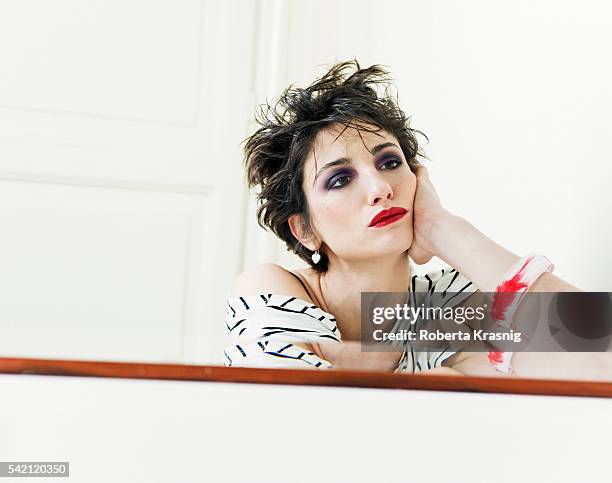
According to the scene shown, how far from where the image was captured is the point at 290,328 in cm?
66

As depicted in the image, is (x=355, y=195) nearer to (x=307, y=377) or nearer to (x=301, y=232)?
(x=301, y=232)

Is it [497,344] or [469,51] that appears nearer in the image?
[497,344]

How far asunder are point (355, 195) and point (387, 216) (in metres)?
0.05

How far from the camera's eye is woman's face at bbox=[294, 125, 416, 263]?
0.70 m

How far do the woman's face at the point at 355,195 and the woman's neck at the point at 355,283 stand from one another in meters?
0.01

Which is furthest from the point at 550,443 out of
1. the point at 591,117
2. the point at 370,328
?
the point at 591,117

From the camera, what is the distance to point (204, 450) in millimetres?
532

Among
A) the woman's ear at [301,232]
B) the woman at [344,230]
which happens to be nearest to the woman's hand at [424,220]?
the woman at [344,230]

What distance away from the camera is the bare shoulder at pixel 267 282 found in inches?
27.3

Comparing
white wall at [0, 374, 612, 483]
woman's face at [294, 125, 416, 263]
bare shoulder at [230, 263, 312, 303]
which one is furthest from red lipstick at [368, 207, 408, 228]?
white wall at [0, 374, 612, 483]

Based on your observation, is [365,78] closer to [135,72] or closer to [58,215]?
[135,72]

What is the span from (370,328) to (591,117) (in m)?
0.42

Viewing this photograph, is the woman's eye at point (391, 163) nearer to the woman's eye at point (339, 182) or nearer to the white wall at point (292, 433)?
the woman's eye at point (339, 182)

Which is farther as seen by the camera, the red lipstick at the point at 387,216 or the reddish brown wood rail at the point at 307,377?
the red lipstick at the point at 387,216
